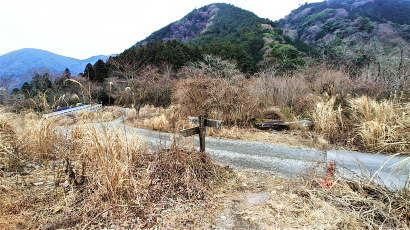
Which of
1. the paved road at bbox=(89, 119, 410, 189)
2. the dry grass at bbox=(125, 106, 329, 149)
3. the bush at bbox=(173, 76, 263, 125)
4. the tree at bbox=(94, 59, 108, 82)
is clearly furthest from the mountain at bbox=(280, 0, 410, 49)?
the tree at bbox=(94, 59, 108, 82)

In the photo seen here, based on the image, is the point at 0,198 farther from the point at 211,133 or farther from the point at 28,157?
the point at 211,133

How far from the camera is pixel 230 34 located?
126 ft

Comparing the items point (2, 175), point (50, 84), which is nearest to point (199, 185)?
point (2, 175)

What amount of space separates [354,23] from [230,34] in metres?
17.1

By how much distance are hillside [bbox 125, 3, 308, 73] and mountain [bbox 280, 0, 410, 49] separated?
5214 millimetres

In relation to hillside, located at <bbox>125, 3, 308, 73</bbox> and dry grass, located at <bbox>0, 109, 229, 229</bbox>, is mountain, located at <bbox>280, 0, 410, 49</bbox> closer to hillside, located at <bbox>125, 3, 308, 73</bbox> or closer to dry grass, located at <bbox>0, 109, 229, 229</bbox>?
hillside, located at <bbox>125, 3, 308, 73</bbox>

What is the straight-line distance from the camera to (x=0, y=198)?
2.61m

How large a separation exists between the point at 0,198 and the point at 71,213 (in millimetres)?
938

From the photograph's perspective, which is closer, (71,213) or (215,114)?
(71,213)

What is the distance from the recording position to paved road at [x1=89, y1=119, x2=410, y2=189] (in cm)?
337

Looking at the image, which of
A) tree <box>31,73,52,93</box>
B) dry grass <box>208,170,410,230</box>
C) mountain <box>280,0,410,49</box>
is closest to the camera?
dry grass <box>208,170,410,230</box>

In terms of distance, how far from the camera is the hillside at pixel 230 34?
26250 millimetres

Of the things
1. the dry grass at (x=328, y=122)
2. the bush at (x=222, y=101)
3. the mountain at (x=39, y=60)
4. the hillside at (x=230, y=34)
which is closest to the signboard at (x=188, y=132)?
the dry grass at (x=328, y=122)

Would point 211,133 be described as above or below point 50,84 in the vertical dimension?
below
